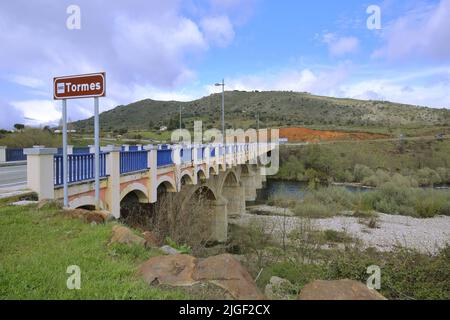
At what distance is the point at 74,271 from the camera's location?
11.8 ft

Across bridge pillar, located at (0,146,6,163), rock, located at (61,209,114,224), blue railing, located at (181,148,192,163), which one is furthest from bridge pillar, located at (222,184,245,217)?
rock, located at (61,209,114,224)

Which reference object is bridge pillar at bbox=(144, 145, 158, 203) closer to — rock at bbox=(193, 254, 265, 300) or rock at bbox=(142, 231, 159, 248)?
rock at bbox=(142, 231, 159, 248)

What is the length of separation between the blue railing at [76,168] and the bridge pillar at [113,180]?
29cm

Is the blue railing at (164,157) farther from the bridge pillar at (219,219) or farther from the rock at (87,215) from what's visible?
the bridge pillar at (219,219)

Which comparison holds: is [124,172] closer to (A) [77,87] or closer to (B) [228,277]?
(A) [77,87]

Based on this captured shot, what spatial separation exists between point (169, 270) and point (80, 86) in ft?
13.9

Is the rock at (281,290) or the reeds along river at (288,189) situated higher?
the rock at (281,290)

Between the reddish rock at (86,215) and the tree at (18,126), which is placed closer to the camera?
the reddish rock at (86,215)

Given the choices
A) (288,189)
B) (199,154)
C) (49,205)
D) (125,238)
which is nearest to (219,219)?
(199,154)

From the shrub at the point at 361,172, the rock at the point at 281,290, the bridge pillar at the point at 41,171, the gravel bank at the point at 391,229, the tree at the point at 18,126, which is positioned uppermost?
the tree at the point at 18,126

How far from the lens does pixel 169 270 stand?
145 inches

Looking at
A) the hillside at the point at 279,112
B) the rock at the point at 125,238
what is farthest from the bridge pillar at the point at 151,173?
the hillside at the point at 279,112

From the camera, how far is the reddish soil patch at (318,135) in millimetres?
64938

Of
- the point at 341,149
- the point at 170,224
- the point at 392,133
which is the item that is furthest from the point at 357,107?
the point at 170,224
